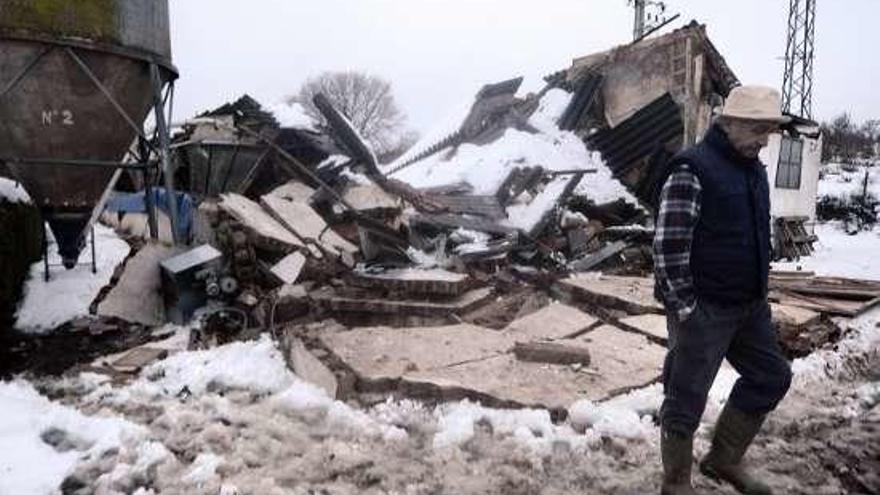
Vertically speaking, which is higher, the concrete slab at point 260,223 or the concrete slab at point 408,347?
the concrete slab at point 260,223

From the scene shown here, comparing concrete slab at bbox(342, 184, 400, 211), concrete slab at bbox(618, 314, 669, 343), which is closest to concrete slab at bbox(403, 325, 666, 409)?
concrete slab at bbox(618, 314, 669, 343)

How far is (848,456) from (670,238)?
6.35 feet

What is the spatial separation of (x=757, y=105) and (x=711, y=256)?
0.71 metres

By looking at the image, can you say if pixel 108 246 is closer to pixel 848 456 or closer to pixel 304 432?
pixel 304 432

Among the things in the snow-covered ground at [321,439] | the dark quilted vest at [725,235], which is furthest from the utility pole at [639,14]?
the dark quilted vest at [725,235]

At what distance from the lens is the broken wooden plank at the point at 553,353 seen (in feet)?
15.9

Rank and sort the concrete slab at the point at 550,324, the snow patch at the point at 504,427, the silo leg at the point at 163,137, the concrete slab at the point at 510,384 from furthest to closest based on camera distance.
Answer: the silo leg at the point at 163,137, the concrete slab at the point at 550,324, the concrete slab at the point at 510,384, the snow patch at the point at 504,427

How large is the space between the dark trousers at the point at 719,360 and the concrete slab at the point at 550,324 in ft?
7.55

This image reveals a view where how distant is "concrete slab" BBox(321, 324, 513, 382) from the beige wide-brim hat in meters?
2.67

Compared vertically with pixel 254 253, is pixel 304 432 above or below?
below

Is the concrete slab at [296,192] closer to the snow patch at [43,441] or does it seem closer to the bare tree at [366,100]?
the snow patch at [43,441]

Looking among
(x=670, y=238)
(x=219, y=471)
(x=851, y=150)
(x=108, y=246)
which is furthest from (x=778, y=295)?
(x=851, y=150)

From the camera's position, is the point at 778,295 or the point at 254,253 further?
the point at 778,295

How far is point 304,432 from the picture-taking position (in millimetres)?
3869
